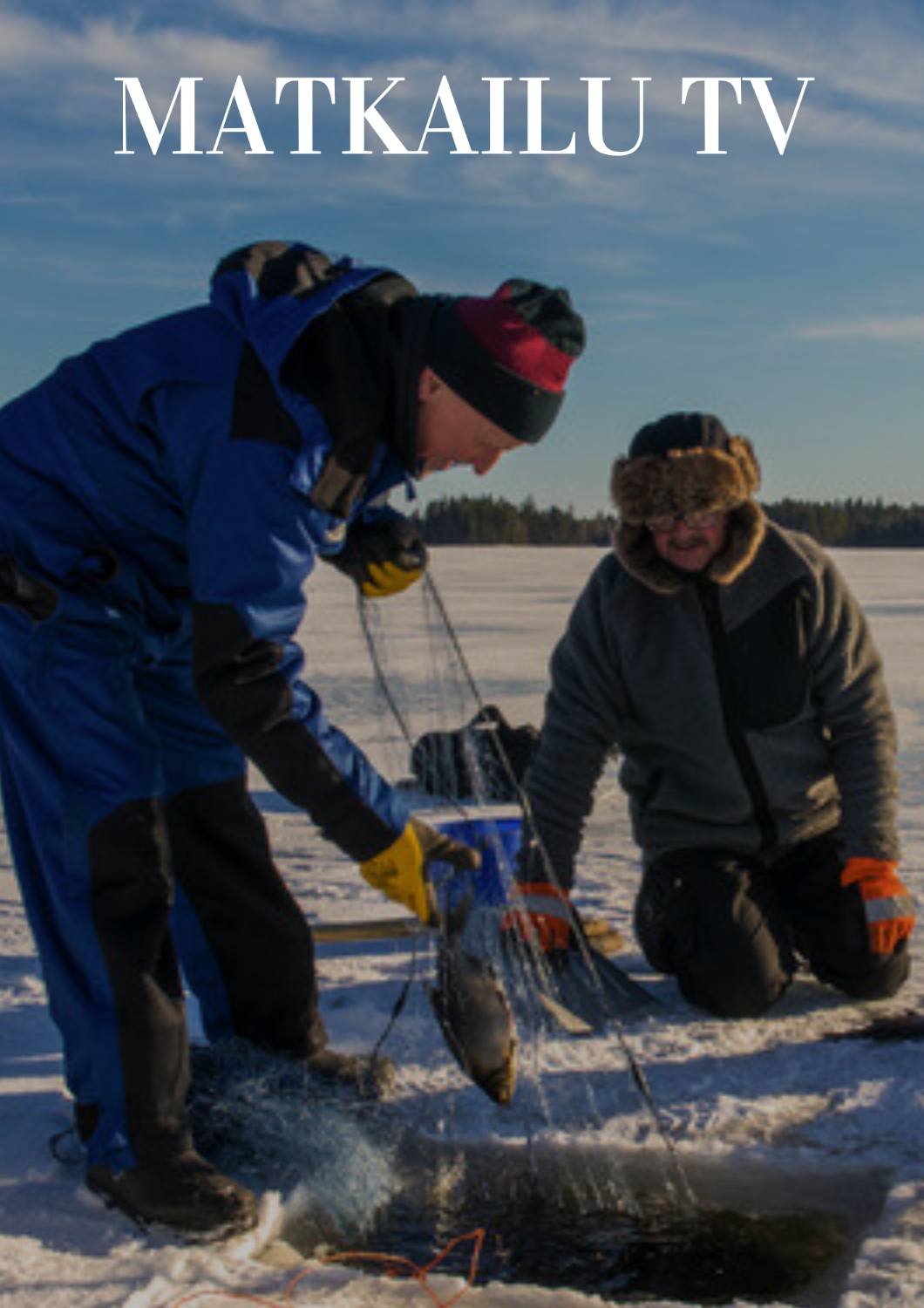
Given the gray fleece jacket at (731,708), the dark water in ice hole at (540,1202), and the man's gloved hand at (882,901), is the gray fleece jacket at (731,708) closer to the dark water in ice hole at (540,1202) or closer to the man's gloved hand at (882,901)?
the man's gloved hand at (882,901)

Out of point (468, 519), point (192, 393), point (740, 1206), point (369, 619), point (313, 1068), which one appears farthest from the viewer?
point (468, 519)

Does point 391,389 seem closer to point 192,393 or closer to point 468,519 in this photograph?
point 192,393

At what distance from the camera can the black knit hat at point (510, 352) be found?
93.6 inches

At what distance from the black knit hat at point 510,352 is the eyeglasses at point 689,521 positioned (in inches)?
39.4

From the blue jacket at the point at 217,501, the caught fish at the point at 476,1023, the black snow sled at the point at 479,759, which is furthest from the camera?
the black snow sled at the point at 479,759

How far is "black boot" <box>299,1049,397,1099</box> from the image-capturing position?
301 centimetres

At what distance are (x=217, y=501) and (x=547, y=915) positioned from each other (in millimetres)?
1621

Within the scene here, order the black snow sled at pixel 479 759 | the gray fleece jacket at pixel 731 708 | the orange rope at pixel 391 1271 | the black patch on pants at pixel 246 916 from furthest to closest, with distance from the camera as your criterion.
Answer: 1. the black snow sled at pixel 479 759
2. the gray fleece jacket at pixel 731 708
3. the black patch on pants at pixel 246 916
4. the orange rope at pixel 391 1271

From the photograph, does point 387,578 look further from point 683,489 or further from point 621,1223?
point 621,1223

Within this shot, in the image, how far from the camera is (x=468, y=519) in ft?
154

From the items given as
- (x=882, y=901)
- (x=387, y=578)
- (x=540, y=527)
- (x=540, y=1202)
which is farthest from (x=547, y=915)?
(x=540, y=527)

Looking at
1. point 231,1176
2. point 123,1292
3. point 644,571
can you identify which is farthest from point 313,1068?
point 644,571

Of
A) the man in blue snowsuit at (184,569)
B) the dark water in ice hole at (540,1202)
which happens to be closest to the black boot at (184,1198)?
the man in blue snowsuit at (184,569)

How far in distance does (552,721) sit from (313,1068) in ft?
3.71
